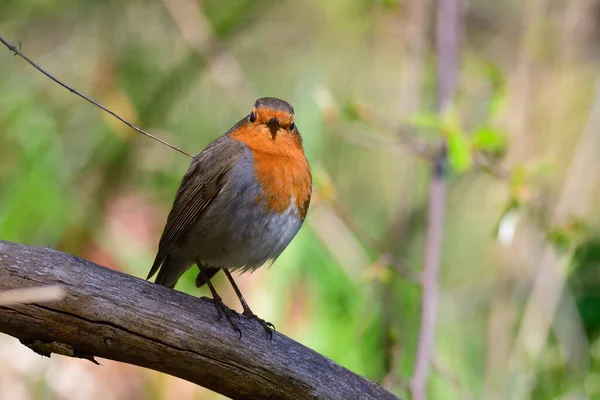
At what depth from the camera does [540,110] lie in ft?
17.4

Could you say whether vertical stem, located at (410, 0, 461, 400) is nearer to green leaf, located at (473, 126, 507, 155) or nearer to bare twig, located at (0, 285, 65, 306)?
green leaf, located at (473, 126, 507, 155)

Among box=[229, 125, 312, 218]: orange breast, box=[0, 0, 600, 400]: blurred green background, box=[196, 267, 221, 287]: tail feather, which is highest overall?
box=[0, 0, 600, 400]: blurred green background

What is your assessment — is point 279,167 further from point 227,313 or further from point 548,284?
point 548,284

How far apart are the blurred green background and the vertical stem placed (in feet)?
0.45

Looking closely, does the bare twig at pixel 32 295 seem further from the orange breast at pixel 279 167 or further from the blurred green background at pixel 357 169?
the blurred green background at pixel 357 169

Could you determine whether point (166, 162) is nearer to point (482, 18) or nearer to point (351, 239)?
point (351, 239)

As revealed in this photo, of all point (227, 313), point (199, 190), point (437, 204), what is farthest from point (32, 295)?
point (437, 204)

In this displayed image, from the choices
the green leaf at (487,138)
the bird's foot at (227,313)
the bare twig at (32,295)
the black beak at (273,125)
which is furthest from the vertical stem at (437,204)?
the bare twig at (32,295)

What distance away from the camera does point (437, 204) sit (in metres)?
4.20

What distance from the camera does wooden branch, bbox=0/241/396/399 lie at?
8.14 ft

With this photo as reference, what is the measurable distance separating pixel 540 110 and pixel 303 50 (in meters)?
2.40

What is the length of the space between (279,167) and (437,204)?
43.0 inches

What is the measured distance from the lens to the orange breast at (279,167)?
338 centimetres

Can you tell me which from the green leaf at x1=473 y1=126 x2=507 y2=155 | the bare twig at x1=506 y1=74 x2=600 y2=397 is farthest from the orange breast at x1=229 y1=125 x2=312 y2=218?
the bare twig at x1=506 y1=74 x2=600 y2=397
